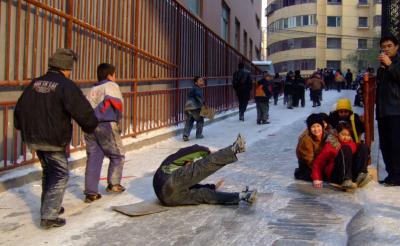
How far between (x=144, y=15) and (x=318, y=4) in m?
64.0

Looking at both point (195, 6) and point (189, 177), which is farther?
point (195, 6)

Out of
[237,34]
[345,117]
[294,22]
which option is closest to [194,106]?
[345,117]

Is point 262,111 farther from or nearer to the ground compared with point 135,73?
nearer to the ground

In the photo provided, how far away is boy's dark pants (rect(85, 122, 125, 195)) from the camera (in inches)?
227

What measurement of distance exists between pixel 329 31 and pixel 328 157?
6788cm

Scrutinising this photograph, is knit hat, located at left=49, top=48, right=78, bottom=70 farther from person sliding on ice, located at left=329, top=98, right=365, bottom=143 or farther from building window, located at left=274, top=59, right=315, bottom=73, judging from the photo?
building window, located at left=274, top=59, right=315, bottom=73

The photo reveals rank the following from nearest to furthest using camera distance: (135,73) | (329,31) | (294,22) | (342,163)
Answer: (342,163), (135,73), (329,31), (294,22)

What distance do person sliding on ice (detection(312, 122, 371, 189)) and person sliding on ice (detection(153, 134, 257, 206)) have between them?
1.21 m

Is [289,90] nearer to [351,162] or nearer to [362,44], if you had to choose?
[351,162]

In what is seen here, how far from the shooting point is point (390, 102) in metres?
6.18

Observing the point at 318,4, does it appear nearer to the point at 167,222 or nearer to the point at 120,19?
the point at 120,19

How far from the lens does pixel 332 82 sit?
34562 millimetres

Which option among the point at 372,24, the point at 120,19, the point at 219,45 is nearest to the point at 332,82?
the point at 219,45

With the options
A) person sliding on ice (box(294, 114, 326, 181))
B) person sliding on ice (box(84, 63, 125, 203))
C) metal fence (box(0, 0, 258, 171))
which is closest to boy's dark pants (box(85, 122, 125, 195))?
person sliding on ice (box(84, 63, 125, 203))
